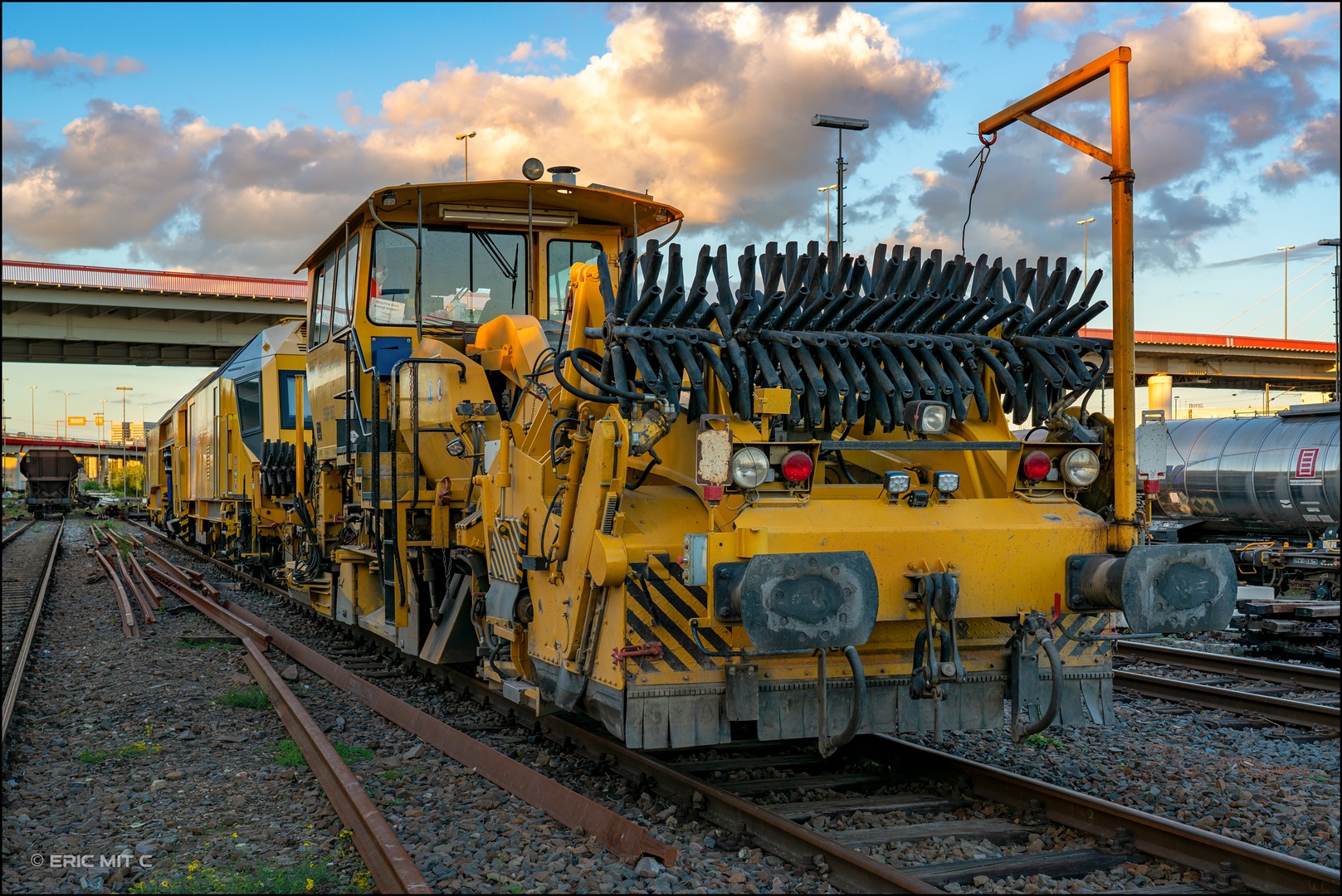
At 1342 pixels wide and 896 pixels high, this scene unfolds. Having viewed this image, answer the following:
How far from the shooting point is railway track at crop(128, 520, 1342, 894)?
4055 millimetres

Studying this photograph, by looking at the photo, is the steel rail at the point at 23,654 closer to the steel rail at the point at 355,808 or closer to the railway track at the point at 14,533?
the steel rail at the point at 355,808

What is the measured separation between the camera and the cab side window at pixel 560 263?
27.3 feet

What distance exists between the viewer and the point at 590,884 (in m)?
4.23

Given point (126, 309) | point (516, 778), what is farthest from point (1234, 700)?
point (126, 309)

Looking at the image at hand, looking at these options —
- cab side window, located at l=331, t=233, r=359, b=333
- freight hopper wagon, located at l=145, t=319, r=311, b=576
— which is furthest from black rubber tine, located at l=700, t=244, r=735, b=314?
freight hopper wagon, located at l=145, t=319, r=311, b=576

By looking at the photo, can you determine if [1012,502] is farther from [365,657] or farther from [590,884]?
[365,657]

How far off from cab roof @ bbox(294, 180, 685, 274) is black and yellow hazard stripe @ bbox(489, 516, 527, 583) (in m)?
2.80

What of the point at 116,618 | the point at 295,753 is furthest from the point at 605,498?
the point at 116,618

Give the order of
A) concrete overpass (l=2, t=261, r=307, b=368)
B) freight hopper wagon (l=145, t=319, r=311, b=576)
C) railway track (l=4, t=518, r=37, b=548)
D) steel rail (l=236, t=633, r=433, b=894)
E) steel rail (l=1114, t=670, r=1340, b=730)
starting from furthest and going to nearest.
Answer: concrete overpass (l=2, t=261, r=307, b=368), railway track (l=4, t=518, r=37, b=548), freight hopper wagon (l=145, t=319, r=311, b=576), steel rail (l=1114, t=670, r=1340, b=730), steel rail (l=236, t=633, r=433, b=894)

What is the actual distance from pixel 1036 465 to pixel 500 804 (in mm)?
3197

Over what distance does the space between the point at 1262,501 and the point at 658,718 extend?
12.0m

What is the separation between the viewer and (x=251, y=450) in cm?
1678

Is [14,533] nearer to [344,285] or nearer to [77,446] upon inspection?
[344,285]

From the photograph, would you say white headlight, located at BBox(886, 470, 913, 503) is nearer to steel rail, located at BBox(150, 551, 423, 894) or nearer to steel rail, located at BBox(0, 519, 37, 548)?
steel rail, located at BBox(150, 551, 423, 894)
